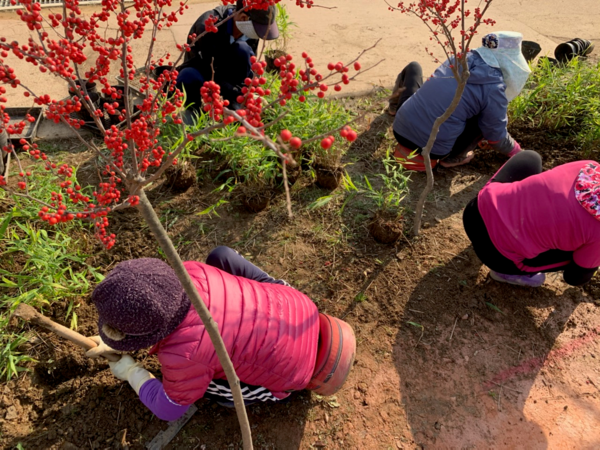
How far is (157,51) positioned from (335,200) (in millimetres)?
3117

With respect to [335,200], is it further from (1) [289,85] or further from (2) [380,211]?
(1) [289,85]

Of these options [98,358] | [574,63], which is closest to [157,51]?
[98,358]

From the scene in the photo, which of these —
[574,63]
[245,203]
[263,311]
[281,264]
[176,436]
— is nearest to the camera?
[263,311]

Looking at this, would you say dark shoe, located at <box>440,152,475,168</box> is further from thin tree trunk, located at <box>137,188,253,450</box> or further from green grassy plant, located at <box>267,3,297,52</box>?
thin tree trunk, located at <box>137,188,253,450</box>

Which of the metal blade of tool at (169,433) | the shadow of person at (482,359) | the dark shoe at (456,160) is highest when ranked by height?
the dark shoe at (456,160)

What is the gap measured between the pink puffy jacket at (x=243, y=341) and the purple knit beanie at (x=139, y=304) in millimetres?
98

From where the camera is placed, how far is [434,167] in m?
3.47

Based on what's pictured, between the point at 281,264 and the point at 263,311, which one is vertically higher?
the point at 263,311

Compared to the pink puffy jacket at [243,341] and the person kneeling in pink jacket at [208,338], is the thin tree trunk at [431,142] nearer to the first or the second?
the person kneeling in pink jacket at [208,338]

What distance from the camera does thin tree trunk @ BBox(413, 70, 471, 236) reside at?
2.18 m

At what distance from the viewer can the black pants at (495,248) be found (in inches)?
96.0

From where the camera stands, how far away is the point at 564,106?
3.80 m

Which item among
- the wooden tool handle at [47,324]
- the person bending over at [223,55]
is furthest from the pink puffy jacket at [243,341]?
the person bending over at [223,55]

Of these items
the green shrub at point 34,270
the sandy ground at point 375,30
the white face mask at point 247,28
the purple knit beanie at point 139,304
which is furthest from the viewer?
the sandy ground at point 375,30
